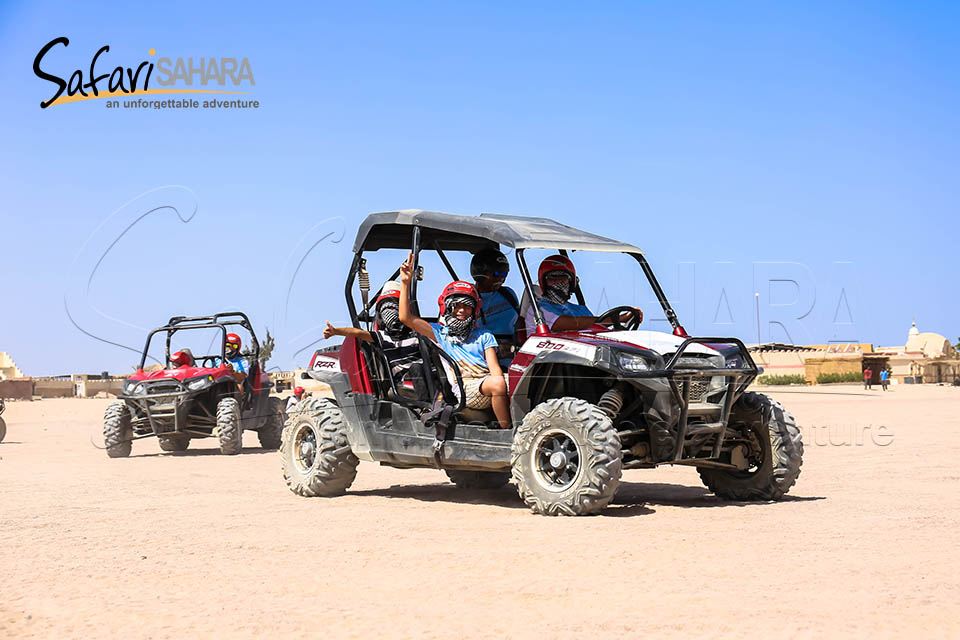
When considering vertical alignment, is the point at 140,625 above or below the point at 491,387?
below

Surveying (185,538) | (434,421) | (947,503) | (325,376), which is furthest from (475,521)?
(947,503)

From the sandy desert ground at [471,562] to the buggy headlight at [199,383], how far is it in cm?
600

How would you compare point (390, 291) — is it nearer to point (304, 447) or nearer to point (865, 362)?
point (304, 447)

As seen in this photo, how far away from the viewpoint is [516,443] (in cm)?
897

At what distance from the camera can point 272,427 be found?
19328 millimetres

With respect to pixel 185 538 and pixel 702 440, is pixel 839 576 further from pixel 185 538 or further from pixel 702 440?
pixel 185 538

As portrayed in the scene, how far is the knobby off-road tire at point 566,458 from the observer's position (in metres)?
8.38

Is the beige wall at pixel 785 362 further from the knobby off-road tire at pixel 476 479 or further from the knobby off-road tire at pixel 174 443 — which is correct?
the knobby off-road tire at pixel 476 479

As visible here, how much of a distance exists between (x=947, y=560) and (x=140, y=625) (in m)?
4.37

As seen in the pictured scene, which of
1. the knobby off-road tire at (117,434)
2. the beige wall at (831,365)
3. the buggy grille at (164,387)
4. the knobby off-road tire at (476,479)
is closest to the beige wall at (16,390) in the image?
the beige wall at (831,365)

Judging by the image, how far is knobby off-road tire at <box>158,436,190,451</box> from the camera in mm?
18859

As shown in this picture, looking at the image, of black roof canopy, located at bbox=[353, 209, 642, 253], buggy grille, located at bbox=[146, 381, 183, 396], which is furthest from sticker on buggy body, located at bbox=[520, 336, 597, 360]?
buggy grille, located at bbox=[146, 381, 183, 396]

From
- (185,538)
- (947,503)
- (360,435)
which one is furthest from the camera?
(360,435)

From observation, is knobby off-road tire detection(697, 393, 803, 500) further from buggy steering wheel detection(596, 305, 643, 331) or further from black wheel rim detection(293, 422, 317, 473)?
black wheel rim detection(293, 422, 317, 473)
